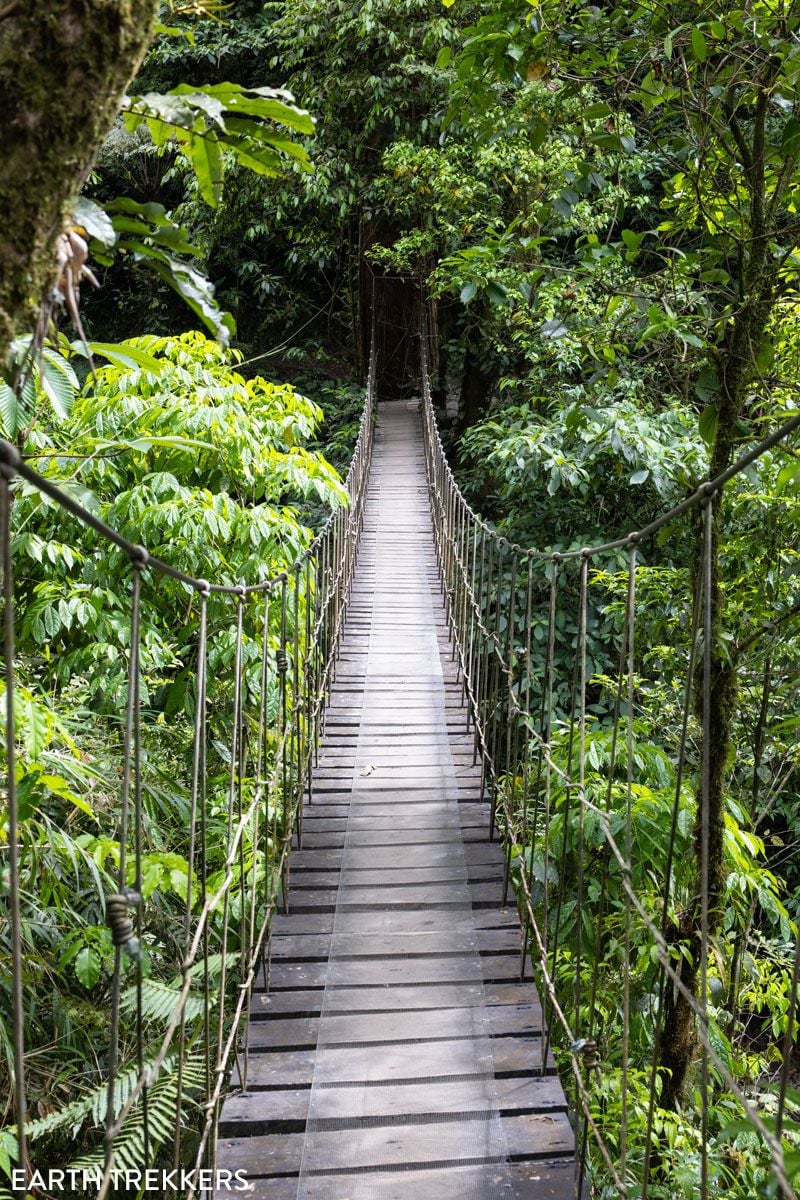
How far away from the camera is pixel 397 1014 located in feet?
7.04

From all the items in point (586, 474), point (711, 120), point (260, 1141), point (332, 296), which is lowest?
point (260, 1141)

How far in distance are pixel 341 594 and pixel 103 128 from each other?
4318mm

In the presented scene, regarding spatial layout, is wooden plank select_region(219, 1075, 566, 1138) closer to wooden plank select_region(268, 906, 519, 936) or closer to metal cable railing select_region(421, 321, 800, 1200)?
metal cable railing select_region(421, 321, 800, 1200)

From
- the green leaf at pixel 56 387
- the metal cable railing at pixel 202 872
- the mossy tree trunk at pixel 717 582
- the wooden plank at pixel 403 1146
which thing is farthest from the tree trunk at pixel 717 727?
the green leaf at pixel 56 387

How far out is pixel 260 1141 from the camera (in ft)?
5.93

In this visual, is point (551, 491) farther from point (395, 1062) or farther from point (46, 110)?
point (46, 110)

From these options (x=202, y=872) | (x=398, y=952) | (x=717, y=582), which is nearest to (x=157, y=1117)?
(x=398, y=952)

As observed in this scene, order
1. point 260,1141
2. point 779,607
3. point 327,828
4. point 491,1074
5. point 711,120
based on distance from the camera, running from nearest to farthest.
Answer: point 260,1141 < point 491,1074 < point 711,120 < point 327,828 < point 779,607

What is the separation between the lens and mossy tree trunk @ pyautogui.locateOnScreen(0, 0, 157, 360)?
72cm

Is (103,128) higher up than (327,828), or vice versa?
(103,128)

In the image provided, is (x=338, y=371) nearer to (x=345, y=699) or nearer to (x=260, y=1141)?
(x=345, y=699)

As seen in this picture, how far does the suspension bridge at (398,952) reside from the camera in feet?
4.26

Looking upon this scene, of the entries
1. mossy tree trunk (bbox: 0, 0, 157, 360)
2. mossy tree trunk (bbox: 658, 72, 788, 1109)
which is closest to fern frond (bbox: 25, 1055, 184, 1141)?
mossy tree trunk (bbox: 658, 72, 788, 1109)

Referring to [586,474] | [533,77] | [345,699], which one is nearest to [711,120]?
[533,77]
